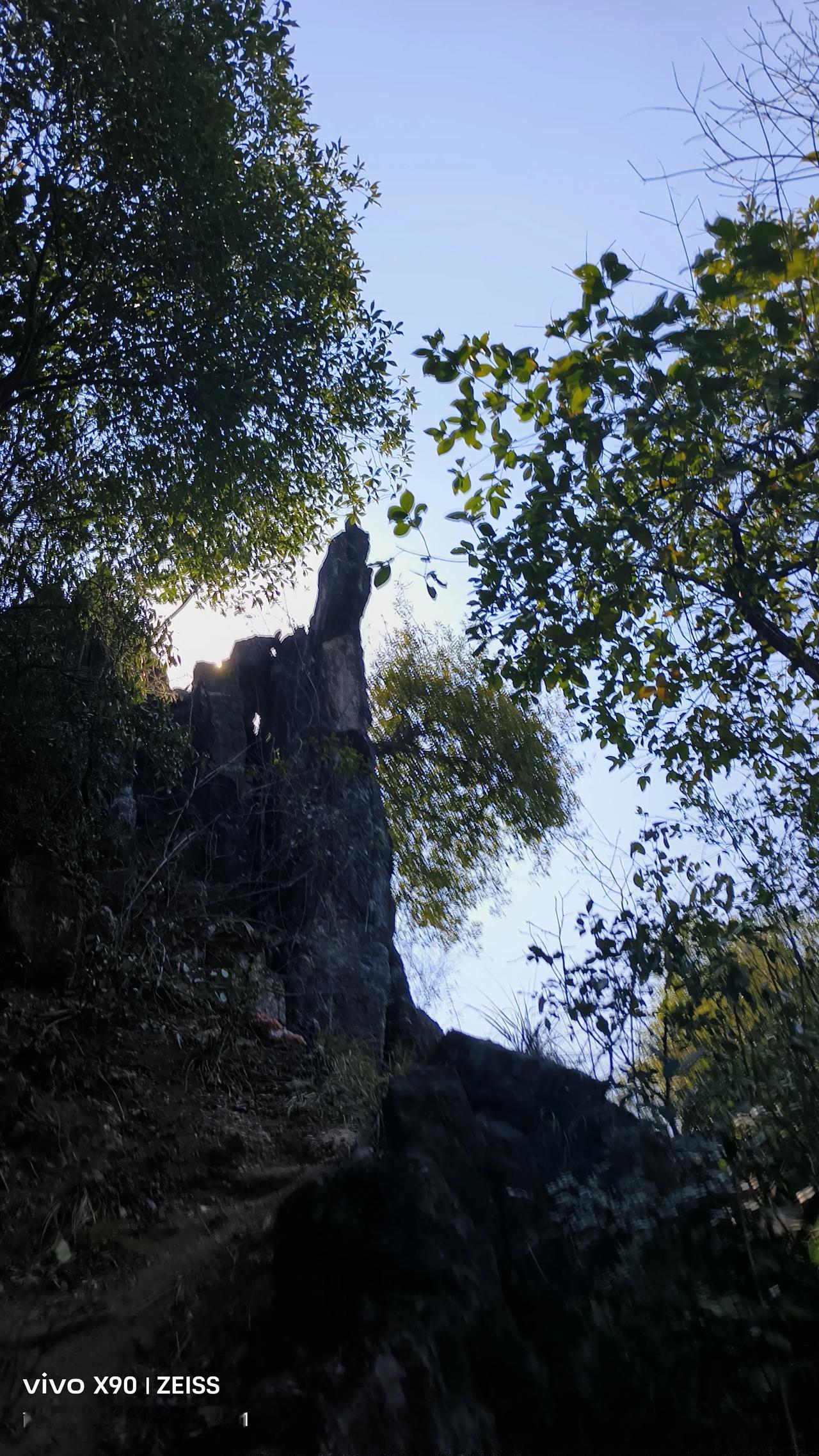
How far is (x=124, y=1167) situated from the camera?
6.48 metres

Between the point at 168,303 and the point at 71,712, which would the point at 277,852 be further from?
the point at 168,303

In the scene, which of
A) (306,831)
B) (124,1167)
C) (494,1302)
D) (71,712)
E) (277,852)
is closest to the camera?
(494,1302)

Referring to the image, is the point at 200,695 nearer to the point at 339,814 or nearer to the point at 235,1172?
the point at 339,814

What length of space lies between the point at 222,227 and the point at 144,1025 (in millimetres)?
7733

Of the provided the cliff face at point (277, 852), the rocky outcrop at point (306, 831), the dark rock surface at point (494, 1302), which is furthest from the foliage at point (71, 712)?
the dark rock surface at point (494, 1302)

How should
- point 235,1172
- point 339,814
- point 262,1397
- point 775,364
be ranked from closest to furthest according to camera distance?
point 262,1397
point 775,364
point 235,1172
point 339,814

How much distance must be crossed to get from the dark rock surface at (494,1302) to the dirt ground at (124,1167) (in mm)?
546

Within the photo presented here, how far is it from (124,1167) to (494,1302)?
3.30 metres

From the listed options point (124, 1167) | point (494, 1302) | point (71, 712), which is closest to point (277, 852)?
point (71, 712)

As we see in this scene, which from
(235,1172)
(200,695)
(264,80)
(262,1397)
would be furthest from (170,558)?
(262,1397)

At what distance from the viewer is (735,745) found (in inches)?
271

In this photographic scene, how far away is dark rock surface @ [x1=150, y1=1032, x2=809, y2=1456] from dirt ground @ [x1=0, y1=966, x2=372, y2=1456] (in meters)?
0.55

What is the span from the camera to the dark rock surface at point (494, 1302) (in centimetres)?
378

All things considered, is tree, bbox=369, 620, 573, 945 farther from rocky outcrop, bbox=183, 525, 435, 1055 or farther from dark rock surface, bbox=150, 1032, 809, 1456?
dark rock surface, bbox=150, 1032, 809, 1456
